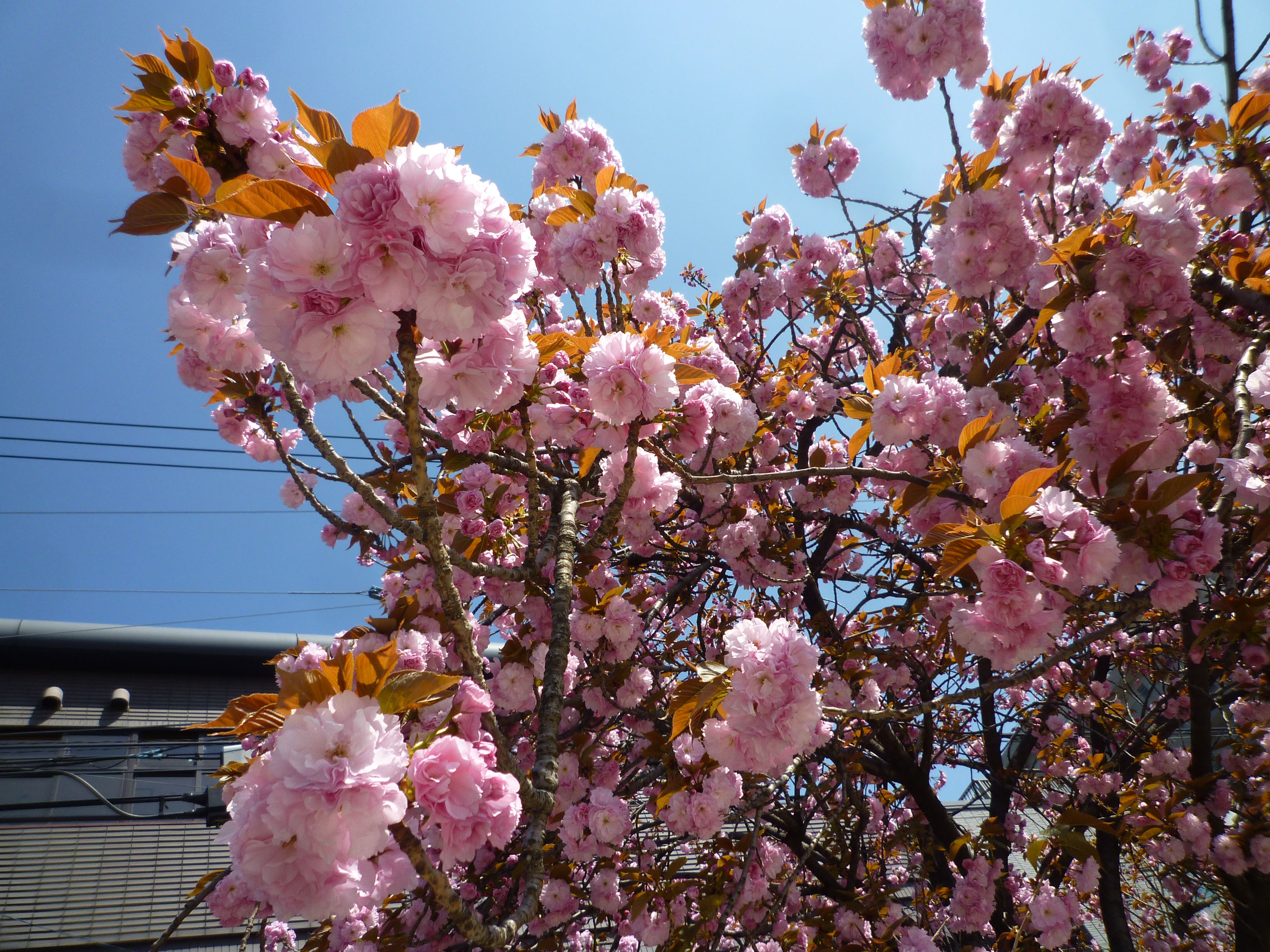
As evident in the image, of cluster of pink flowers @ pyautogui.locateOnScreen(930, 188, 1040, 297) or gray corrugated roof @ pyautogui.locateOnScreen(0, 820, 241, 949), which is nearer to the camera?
cluster of pink flowers @ pyautogui.locateOnScreen(930, 188, 1040, 297)

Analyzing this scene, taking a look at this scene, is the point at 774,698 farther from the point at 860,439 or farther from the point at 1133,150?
the point at 1133,150

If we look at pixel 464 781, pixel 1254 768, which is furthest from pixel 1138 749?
pixel 464 781

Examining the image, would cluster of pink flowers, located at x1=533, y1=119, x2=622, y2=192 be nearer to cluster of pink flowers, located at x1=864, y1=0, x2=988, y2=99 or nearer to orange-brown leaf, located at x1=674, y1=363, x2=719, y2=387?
cluster of pink flowers, located at x1=864, y1=0, x2=988, y2=99

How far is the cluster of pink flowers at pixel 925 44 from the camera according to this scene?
2326mm

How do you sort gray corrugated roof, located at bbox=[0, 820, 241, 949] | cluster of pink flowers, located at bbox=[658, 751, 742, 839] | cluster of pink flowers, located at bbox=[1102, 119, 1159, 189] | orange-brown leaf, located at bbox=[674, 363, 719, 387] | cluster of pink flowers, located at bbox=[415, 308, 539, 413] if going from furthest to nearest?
A: gray corrugated roof, located at bbox=[0, 820, 241, 949]
cluster of pink flowers, located at bbox=[1102, 119, 1159, 189]
cluster of pink flowers, located at bbox=[658, 751, 742, 839]
orange-brown leaf, located at bbox=[674, 363, 719, 387]
cluster of pink flowers, located at bbox=[415, 308, 539, 413]

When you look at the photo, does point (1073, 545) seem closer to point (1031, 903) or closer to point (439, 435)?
point (439, 435)

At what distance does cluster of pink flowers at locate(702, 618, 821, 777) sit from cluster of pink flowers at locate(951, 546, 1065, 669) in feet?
1.23

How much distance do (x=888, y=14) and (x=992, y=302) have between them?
4.57 ft

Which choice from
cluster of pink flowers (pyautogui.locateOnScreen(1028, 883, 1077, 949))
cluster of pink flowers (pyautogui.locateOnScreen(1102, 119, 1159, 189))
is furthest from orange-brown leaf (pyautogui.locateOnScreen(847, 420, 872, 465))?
cluster of pink flowers (pyautogui.locateOnScreen(1102, 119, 1159, 189))

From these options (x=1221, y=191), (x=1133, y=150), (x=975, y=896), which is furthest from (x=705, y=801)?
(x=1133, y=150)

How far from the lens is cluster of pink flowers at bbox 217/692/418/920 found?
784 millimetres

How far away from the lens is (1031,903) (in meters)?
3.03

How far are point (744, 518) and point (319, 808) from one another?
2.59 m

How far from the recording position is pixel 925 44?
2350mm
